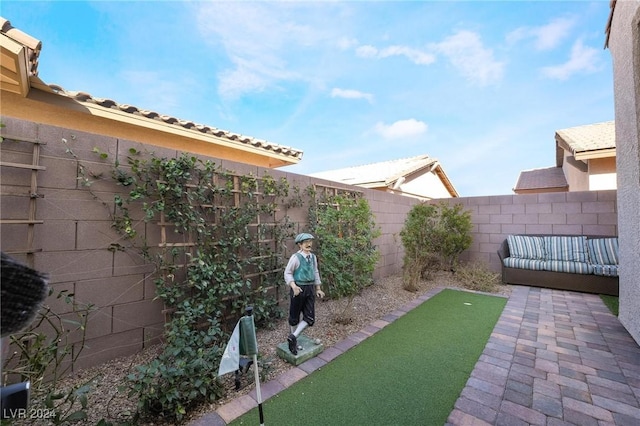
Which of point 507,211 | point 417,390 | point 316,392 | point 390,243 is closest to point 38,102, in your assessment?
point 316,392

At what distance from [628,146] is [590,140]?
5049 mm

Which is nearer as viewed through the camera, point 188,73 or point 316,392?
point 316,392

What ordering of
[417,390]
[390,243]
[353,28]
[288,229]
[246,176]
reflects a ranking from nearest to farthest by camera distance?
[417,390] → [246,176] → [288,229] → [353,28] → [390,243]

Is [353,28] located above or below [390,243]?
above

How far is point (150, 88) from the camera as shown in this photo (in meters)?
6.09

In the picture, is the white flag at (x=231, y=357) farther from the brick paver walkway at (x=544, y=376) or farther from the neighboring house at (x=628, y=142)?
the neighboring house at (x=628, y=142)

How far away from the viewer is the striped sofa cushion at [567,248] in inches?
227

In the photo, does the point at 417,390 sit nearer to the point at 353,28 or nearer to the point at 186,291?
the point at 186,291

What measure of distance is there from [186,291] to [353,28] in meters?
5.87

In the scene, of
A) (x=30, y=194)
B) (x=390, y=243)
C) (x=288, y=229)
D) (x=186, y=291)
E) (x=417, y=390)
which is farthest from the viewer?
(x=390, y=243)

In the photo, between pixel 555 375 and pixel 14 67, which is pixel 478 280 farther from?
pixel 14 67

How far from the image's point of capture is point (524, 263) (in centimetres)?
600

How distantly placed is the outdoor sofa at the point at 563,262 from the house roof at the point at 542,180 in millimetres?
7341

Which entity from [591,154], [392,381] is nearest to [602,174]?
[591,154]
